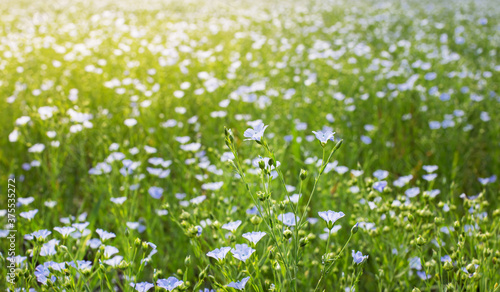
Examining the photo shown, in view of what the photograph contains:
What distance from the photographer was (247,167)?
6.82 feet

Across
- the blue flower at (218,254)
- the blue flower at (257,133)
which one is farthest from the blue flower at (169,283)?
the blue flower at (257,133)

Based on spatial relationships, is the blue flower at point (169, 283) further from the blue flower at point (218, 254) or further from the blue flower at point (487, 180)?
the blue flower at point (487, 180)

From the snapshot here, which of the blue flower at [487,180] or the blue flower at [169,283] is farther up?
the blue flower at [169,283]

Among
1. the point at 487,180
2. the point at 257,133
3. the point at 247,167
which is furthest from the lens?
the point at 247,167

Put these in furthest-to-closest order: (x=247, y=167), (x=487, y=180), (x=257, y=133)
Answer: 1. (x=247, y=167)
2. (x=487, y=180)
3. (x=257, y=133)

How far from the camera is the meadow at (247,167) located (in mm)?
1327

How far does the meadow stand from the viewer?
133 cm

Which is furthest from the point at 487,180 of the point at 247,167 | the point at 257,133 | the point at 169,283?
the point at 169,283

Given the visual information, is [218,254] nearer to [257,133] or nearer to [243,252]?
[243,252]

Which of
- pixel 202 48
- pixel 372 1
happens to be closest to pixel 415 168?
pixel 202 48

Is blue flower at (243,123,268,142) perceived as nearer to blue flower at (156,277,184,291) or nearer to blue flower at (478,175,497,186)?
blue flower at (156,277,184,291)

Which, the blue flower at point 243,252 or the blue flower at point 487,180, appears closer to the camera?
the blue flower at point 243,252

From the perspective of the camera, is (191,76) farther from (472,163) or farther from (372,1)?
(372,1)

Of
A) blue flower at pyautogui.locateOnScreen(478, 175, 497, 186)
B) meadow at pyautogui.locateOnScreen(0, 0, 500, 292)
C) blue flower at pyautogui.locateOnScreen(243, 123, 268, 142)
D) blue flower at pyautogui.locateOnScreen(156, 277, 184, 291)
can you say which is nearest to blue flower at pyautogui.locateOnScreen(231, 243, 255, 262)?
meadow at pyautogui.locateOnScreen(0, 0, 500, 292)
